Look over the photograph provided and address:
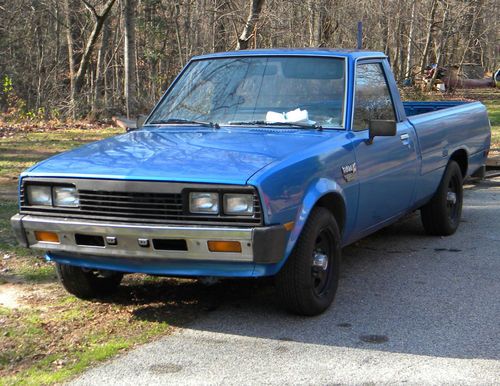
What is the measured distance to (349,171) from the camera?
17.7 ft

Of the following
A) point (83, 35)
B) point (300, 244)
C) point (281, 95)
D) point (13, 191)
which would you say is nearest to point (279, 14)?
point (83, 35)

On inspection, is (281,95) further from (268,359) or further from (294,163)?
(268,359)

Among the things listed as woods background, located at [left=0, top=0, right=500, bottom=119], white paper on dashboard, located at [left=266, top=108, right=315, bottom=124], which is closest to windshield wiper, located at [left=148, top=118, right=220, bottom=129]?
white paper on dashboard, located at [left=266, top=108, right=315, bottom=124]

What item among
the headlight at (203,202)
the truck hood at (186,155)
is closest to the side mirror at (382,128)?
the truck hood at (186,155)

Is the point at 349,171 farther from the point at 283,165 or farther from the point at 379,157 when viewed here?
the point at 283,165

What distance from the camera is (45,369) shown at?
4.17 m

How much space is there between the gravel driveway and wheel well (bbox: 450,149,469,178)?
1563 millimetres

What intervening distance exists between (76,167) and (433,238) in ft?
13.4

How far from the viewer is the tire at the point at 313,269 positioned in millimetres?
4762

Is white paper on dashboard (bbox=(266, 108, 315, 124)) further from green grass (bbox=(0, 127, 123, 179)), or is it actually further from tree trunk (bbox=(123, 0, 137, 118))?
tree trunk (bbox=(123, 0, 137, 118))

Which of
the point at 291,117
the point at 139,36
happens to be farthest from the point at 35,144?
the point at 139,36

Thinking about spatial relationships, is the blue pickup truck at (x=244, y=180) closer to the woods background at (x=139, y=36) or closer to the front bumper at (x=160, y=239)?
the front bumper at (x=160, y=239)

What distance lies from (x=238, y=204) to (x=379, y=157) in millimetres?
1856

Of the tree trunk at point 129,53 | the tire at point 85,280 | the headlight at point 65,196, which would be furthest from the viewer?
the tree trunk at point 129,53
